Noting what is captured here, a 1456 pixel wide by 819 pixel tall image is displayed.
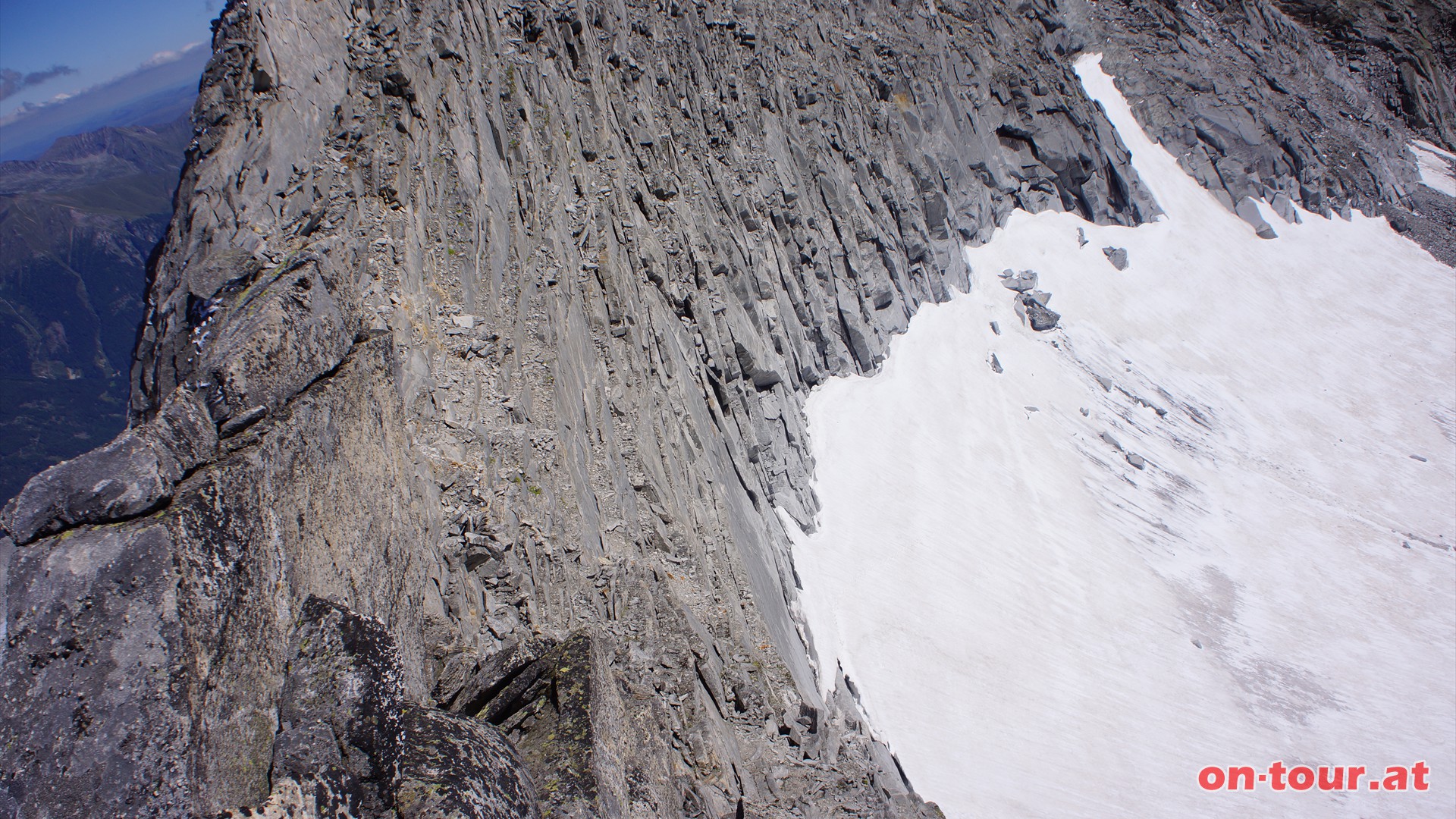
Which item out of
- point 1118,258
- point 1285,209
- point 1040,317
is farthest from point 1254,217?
point 1040,317

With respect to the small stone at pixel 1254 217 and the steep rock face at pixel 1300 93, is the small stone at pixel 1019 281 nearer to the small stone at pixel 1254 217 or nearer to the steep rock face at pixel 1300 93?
the small stone at pixel 1254 217

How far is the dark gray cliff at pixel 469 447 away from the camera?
480cm

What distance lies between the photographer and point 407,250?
11.2 metres

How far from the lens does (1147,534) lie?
2134 centimetres

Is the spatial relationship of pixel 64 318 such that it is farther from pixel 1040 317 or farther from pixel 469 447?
pixel 469 447

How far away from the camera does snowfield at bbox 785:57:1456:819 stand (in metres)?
16.5

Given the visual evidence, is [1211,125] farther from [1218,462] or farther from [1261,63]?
[1218,462]

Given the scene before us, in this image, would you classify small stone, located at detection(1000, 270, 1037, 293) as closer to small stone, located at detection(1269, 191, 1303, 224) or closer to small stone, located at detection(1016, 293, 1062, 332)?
small stone, located at detection(1016, 293, 1062, 332)

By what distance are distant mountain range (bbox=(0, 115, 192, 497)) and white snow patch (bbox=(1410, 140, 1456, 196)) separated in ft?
521

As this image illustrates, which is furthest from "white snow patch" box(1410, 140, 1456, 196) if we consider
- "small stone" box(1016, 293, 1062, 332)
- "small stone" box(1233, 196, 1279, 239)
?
"small stone" box(1016, 293, 1062, 332)

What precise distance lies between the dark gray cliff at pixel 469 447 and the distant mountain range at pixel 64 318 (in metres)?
141

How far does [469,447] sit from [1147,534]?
1915cm

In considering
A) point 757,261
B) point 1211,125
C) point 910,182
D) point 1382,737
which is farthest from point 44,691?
point 1211,125

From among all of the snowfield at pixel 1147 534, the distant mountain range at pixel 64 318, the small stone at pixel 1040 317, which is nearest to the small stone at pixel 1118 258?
the snowfield at pixel 1147 534
